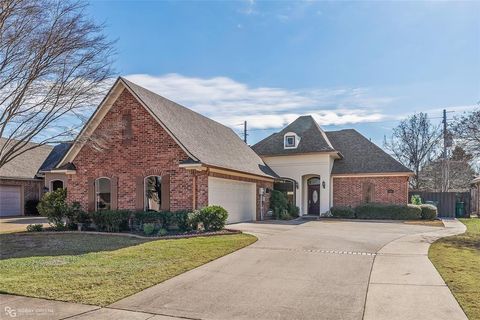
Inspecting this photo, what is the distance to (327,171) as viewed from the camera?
2608cm

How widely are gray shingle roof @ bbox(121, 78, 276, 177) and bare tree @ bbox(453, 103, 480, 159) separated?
10.3m

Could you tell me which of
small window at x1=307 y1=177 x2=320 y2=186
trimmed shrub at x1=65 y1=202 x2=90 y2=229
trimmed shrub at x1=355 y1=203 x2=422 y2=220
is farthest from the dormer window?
trimmed shrub at x1=65 y1=202 x2=90 y2=229

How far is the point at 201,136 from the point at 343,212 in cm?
1074

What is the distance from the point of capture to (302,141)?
27531 mm

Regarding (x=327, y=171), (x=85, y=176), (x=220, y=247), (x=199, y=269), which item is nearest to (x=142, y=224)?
(x=85, y=176)

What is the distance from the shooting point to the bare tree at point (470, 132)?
63.0ft

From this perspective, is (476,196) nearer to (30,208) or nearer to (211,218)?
(211,218)

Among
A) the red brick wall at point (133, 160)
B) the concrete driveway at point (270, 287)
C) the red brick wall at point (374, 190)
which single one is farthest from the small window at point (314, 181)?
the concrete driveway at point (270, 287)

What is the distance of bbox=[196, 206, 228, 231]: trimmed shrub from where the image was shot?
14977mm

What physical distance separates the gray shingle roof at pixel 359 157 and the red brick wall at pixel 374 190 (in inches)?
23.3

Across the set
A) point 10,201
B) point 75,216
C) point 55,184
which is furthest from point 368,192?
point 10,201

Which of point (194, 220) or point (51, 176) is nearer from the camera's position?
point (194, 220)

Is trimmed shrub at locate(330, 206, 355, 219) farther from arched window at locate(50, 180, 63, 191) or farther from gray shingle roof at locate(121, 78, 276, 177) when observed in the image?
arched window at locate(50, 180, 63, 191)

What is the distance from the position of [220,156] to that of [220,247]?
26.7ft
